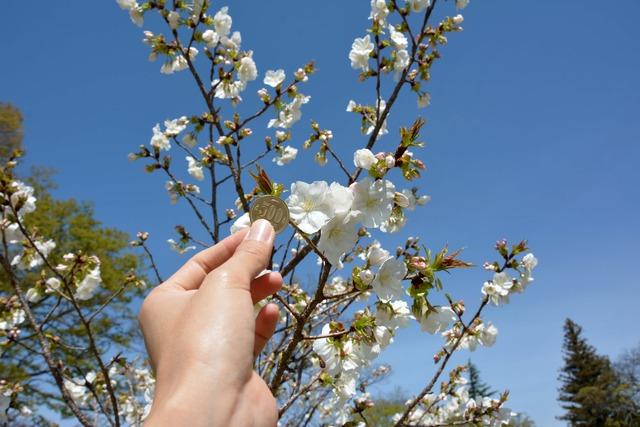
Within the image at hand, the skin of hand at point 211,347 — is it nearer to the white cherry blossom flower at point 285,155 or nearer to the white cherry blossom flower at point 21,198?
the white cherry blossom flower at point 21,198

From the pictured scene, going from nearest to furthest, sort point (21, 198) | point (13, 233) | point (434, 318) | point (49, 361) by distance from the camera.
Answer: point (434, 318) < point (49, 361) < point (21, 198) < point (13, 233)

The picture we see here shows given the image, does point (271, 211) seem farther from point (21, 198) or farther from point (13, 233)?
point (13, 233)

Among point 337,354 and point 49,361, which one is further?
point 49,361

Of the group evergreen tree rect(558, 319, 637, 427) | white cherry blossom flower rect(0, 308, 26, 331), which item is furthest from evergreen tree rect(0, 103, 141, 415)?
evergreen tree rect(558, 319, 637, 427)

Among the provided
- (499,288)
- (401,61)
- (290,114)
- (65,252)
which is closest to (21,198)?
(290,114)

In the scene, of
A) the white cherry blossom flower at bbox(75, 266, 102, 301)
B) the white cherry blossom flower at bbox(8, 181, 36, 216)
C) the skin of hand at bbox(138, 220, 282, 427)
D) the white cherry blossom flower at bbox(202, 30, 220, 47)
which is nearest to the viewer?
the skin of hand at bbox(138, 220, 282, 427)

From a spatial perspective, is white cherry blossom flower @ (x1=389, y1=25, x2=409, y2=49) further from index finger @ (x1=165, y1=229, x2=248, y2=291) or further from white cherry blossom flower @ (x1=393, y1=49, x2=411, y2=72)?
index finger @ (x1=165, y1=229, x2=248, y2=291)

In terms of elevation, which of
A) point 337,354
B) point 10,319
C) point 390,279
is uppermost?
point 10,319
